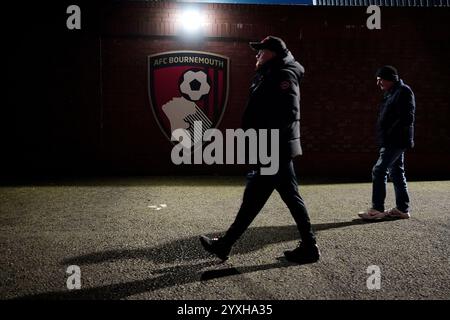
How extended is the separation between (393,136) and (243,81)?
14.1 feet

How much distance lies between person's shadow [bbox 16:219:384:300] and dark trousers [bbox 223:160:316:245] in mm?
320

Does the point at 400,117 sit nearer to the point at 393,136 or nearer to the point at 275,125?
the point at 393,136

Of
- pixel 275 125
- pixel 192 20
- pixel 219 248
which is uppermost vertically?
pixel 192 20

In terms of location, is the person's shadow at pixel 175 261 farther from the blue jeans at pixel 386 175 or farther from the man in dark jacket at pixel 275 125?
the blue jeans at pixel 386 175

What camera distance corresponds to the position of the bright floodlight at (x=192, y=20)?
7939 mm

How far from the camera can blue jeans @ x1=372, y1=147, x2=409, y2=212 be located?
455cm

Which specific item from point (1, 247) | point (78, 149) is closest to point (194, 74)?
point (78, 149)

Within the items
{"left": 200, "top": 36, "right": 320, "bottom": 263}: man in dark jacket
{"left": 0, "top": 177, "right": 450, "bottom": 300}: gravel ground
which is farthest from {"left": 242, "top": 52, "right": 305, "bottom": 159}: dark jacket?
{"left": 0, "top": 177, "right": 450, "bottom": 300}: gravel ground

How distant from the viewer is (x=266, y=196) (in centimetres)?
312

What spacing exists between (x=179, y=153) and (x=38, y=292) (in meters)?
5.68

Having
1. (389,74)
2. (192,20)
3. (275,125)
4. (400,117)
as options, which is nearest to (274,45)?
(275,125)

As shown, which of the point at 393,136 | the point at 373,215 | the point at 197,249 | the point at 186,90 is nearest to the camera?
the point at 197,249

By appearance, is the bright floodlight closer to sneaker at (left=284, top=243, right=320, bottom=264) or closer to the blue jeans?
the blue jeans
